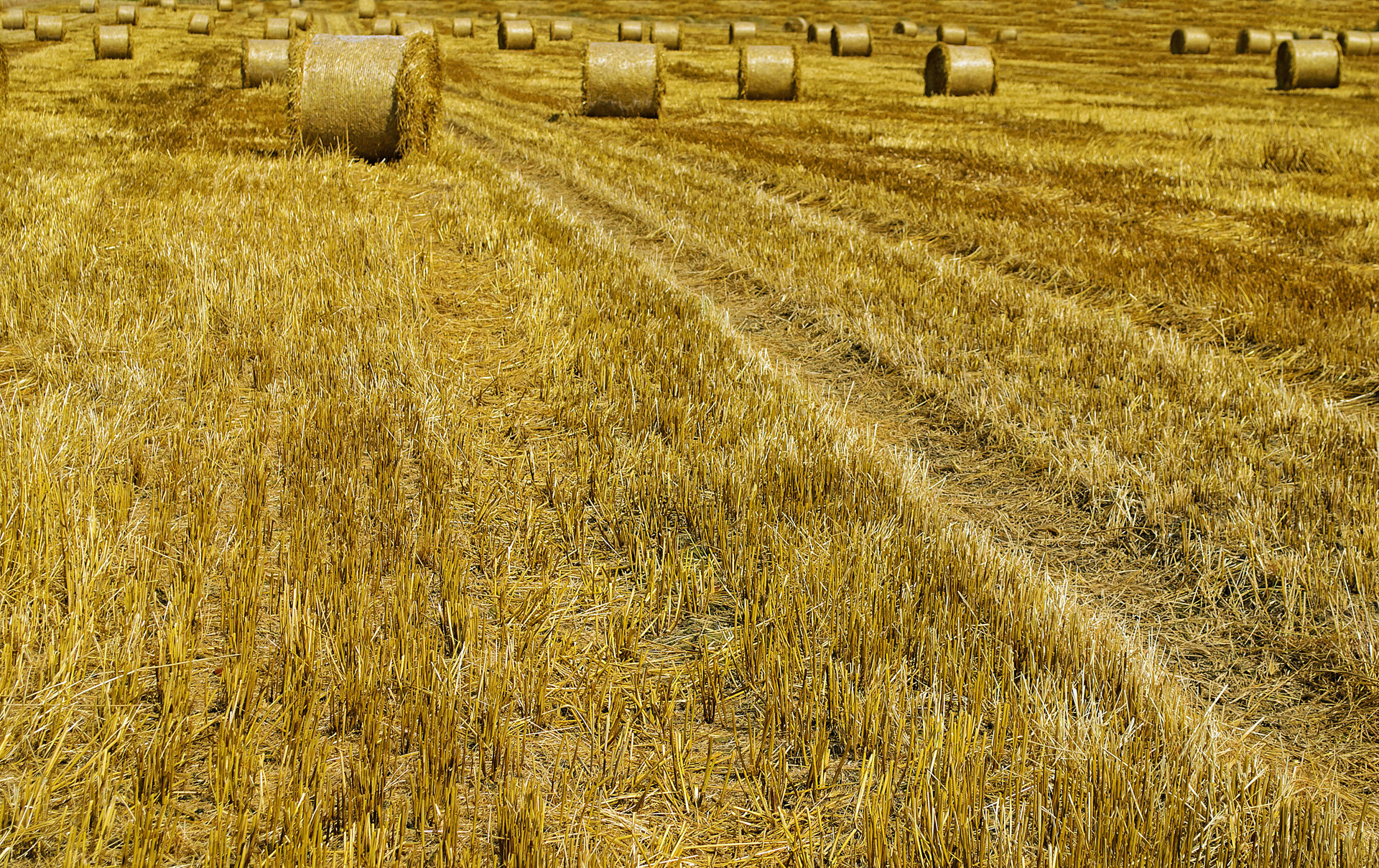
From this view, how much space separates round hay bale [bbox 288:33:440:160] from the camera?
10.1m

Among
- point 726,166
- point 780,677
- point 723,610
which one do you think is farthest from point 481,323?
point 726,166

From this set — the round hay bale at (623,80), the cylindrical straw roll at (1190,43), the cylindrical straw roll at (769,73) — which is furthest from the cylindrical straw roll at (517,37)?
the cylindrical straw roll at (1190,43)

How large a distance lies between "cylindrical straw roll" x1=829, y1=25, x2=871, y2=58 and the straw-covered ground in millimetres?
30589

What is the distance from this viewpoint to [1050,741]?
→ 2061 millimetres

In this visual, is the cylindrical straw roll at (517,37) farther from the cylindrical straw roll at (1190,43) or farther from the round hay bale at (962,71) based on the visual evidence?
the cylindrical straw roll at (1190,43)

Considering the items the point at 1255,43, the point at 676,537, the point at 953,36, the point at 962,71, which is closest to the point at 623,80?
the point at 962,71

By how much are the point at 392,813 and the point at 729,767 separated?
69 centimetres

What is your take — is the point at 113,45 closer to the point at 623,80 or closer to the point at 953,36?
the point at 623,80

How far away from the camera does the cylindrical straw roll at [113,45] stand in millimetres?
27891

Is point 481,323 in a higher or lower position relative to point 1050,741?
higher

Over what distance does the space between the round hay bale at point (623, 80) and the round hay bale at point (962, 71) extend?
8132mm

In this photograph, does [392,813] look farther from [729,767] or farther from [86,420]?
[86,420]

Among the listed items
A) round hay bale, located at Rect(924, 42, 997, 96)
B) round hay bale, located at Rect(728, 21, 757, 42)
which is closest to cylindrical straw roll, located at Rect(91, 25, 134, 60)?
round hay bale, located at Rect(924, 42, 997, 96)

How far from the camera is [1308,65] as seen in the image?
23.6 m
